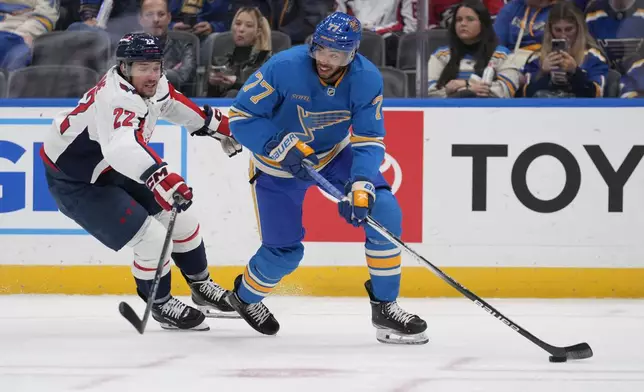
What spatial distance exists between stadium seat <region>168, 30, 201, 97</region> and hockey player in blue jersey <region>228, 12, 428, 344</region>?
4.94ft

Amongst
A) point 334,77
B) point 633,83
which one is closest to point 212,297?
point 334,77

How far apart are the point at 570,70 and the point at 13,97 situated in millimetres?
2867

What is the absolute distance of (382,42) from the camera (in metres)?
5.26

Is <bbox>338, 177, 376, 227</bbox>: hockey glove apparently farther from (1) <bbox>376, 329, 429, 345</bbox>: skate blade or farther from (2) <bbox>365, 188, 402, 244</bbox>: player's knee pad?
(1) <bbox>376, 329, 429, 345</bbox>: skate blade

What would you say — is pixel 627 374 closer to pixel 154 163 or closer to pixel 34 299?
pixel 154 163

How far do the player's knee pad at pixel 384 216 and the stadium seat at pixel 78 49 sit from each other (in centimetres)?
219

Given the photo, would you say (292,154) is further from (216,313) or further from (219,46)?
(219,46)

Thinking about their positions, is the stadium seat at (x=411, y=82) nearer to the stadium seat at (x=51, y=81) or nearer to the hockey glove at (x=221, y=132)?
the hockey glove at (x=221, y=132)

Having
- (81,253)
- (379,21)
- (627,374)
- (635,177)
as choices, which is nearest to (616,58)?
(635,177)

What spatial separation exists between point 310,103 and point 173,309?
40.7 inches

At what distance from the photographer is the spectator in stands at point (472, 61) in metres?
5.16

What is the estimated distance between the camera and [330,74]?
3.67 meters

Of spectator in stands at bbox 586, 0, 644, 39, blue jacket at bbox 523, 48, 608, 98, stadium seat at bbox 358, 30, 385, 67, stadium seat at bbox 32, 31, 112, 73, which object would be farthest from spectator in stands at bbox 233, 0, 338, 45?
spectator in stands at bbox 586, 0, 644, 39

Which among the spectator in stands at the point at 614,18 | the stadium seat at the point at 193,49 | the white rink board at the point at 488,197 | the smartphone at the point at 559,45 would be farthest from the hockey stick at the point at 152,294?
the spectator in stands at the point at 614,18
